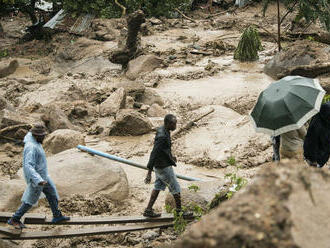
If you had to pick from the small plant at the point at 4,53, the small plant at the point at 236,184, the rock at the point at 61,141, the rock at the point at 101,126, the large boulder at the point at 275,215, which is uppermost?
the large boulder at the point at 275,215

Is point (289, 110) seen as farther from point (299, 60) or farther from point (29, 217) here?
point (299, 60)

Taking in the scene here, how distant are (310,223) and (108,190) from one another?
5.03 metres

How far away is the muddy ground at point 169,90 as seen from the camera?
675 centimetres

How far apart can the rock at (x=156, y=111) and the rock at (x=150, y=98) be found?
564 millimetres

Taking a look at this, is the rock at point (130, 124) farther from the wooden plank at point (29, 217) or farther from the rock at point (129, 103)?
the wooden plank at point (29, 217)

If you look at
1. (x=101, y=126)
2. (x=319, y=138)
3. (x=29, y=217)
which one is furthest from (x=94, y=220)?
(x=101, y=126)

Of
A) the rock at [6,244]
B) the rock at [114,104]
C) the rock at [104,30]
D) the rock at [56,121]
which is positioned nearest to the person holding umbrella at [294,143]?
the rock at [6,244]

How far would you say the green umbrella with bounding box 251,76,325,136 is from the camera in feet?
15.7

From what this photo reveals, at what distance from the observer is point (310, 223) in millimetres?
1809

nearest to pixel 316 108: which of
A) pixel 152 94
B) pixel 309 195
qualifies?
pixel 309 195

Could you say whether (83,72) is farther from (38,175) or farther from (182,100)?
(38,175)

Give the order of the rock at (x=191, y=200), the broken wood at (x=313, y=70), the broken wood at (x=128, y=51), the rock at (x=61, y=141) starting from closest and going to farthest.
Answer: the rock at (x=191, y=200) → the rock at (x=61, y=141) → the broken wood at (x=313, y=70) → the broken wood at (x=128, y=51)

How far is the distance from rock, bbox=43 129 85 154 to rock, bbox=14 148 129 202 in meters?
1.57

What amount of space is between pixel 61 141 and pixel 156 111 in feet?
10.4
